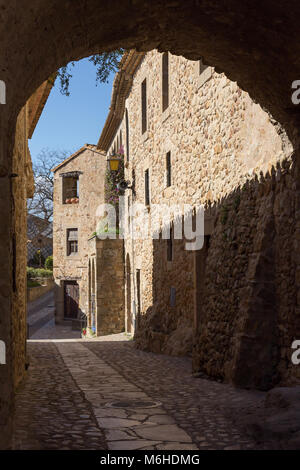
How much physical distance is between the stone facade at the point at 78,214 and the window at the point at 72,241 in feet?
0.53

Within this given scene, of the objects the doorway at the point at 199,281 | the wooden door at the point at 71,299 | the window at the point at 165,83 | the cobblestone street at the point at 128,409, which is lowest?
the wooden door at the point at 71,299

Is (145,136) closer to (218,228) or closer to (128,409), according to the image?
(218,228)

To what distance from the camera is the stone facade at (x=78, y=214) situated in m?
28.7

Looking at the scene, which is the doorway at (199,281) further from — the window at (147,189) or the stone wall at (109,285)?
the stone wall at (109,285)

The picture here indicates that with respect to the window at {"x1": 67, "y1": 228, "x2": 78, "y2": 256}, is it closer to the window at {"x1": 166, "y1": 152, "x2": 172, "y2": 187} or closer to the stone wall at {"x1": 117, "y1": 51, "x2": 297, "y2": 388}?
the stone wall at {"x1": 117, "y1": 51, "x2": 297, "y2": 388}

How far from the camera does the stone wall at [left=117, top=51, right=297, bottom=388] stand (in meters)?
5.93

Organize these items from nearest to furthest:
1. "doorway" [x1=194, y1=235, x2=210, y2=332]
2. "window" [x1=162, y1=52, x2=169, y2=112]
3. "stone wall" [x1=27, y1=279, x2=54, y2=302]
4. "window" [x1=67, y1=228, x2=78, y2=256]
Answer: "doorway" [x1=194, y1=235, x2=210, y2=332] < "window" [x1=162, y1=52, x2=169, y2=112] < "stone wall" [x1=27, y1=279, x2=54, y2=302] < "window" [x1=67, y1=228, x2=78, y2=256]

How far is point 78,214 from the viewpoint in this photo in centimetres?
2950

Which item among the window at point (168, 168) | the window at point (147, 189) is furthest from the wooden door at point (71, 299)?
the window at point (168, 168)

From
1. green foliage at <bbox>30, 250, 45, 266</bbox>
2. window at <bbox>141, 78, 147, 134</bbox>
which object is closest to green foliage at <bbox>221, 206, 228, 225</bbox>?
window at <bbox>141, 78, 147, 134</bbox>

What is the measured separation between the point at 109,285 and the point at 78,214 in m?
10.4

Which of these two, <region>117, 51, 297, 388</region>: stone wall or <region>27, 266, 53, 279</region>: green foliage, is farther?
<region>27, 266, 53, 279</region>: green foliage

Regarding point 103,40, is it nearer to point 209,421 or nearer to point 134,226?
point 209,421

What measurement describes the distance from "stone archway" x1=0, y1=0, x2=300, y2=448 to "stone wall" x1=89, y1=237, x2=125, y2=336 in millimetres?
14560
